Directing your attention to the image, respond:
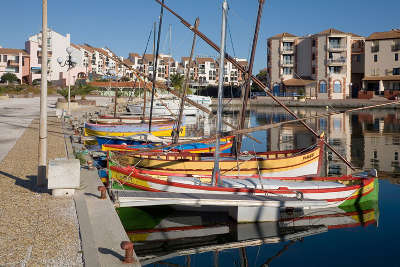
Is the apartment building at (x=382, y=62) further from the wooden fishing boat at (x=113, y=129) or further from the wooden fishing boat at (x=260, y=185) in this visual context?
the wooden fishing boat at (x=260, y=185)

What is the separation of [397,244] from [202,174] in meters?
7.45

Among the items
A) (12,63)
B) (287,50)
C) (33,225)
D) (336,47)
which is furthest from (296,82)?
(33,225)

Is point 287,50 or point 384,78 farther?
point 287,50

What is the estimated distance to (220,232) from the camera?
13.7m

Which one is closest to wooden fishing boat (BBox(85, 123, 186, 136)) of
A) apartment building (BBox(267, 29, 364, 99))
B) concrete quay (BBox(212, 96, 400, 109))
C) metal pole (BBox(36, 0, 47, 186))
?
metal pole (BBox(36, 0, 47, 186))

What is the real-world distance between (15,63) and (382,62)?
90.1m

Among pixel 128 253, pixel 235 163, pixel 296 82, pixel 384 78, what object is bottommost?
pixel 128 253

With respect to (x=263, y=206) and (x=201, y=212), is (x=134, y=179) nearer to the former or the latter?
(x=201, y=212)

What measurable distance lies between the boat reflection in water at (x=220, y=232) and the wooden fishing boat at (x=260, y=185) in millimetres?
683

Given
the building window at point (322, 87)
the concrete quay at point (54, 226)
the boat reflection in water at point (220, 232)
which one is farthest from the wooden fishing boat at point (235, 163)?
the building window at point (322, 87)

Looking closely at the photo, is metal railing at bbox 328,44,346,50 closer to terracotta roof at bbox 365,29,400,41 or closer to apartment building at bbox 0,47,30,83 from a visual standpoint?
terracotta roof at bbox 365,29,400,41

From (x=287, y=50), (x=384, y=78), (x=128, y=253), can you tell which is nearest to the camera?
(x=128, y=253)

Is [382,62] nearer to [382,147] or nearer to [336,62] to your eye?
[336,62]

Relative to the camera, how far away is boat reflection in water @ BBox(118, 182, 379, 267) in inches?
474
